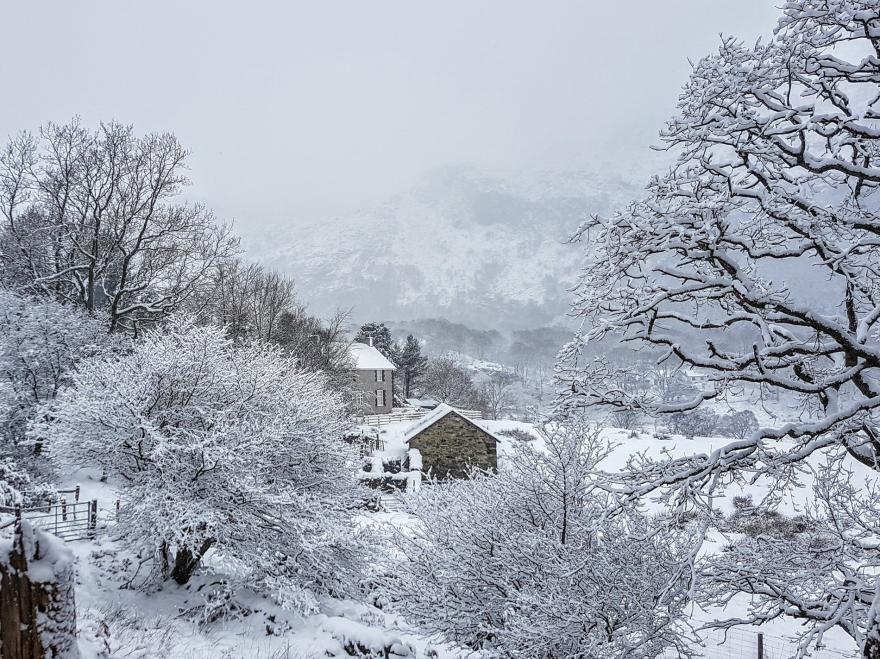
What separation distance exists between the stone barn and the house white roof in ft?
73.8

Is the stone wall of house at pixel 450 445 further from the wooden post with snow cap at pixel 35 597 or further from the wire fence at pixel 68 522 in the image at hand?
the wooden post with snow cap at pixel 35 597

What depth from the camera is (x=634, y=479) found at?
15.0 ft

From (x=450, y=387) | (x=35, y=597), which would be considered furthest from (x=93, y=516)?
(x=450, y=387)

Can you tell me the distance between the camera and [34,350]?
48.3 ft

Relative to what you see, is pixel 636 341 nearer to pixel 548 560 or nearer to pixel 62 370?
pixel 548 560

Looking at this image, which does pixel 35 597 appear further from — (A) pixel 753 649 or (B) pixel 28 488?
(A) pixel 753 649

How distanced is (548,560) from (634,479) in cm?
293

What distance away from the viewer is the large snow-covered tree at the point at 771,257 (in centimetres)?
428

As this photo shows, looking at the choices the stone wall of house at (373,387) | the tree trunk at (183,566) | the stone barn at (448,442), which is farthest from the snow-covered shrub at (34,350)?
the stone wall of house at (373,387)

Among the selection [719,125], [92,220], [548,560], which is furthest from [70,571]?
[92,220]

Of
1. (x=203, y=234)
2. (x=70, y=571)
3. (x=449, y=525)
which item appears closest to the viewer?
(x=70, y=571)

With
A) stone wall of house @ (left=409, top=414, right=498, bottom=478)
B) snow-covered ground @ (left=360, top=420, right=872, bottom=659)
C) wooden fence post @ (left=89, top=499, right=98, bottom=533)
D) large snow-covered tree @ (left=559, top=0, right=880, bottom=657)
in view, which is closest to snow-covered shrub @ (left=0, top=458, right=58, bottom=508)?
wooden fence post @ (left=89, top=499, right=98, bottom=533)

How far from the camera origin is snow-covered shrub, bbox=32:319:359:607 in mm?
10500

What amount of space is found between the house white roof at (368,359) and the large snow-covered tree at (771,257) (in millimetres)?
47261
